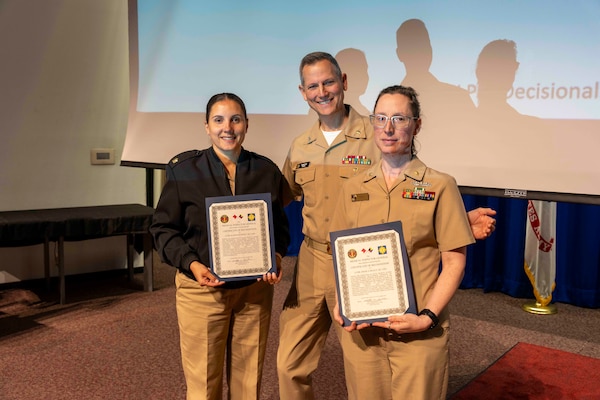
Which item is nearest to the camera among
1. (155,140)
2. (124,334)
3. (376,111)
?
(376,111)

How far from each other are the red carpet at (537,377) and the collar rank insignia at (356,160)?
143 cm

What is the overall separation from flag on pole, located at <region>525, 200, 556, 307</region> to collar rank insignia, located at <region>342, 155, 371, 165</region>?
263 centimetres

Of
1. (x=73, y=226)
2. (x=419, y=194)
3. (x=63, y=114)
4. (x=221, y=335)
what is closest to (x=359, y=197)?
(x=419, y=194)

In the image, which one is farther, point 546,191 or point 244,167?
point 546,191

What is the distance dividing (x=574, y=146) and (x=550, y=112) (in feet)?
0.63

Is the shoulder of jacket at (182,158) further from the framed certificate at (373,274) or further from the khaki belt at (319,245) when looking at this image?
the framed certificate at (373,274)

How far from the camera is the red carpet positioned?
10.5 ft

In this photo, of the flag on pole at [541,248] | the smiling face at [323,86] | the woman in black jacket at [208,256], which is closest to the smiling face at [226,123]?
the woman in black jacket at [208,256]

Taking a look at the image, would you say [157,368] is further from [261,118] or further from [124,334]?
[261,118]

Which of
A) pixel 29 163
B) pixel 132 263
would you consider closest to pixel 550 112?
pixel 132 263

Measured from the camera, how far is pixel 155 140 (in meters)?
4.90

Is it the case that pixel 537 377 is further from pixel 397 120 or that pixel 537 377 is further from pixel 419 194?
pixel 397 120

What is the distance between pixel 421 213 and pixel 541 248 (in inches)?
123

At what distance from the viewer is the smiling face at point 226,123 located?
216cm
